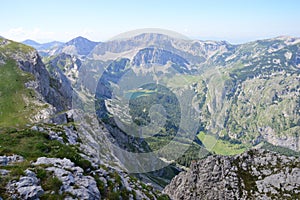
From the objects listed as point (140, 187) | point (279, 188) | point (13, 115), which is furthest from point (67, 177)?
point (13, 115)

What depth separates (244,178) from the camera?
69.2 meters

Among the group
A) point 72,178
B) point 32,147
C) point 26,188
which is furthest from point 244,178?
point 26,188

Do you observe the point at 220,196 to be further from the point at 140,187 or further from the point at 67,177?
the point at 67,177

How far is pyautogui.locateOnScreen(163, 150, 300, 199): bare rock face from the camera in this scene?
Result: 64562 mm

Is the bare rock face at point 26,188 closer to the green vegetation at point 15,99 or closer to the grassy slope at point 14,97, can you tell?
the grassy slope at point 14,97

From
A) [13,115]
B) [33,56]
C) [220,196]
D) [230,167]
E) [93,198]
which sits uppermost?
[33,56]

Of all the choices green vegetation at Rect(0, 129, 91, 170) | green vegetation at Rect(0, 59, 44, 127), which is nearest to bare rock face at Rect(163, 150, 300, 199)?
green vegetation at Rect(0, 129, 91, 170)

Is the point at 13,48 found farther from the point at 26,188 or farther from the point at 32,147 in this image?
the point at 26,188

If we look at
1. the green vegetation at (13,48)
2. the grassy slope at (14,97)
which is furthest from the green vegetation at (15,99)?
the green vegetation at (13,48)

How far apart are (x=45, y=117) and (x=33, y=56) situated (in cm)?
8474

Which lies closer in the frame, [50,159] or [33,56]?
[50,159]

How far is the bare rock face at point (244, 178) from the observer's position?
64.6 meters

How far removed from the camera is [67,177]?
28156mm

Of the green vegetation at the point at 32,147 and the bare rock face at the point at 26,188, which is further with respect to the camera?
the green vegetation at the point at 32,147
